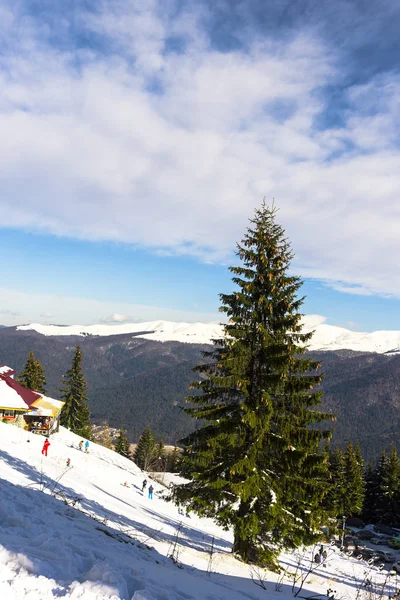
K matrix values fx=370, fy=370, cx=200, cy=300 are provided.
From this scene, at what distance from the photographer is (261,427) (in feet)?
35.8

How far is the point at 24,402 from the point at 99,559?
3231cm

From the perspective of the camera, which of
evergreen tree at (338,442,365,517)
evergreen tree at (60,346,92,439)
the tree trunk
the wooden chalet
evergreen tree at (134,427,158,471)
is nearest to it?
the tree trunk

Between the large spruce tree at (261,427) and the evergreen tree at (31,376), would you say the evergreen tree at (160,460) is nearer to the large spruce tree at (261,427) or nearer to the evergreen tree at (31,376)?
the evergreen tree at (31,376)

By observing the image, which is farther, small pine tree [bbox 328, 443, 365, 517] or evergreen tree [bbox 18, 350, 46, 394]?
evergreen tree [bbox 18, 350, 46, 394]

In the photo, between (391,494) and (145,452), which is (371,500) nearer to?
(391,494)

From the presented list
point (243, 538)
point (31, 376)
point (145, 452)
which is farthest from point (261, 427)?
point (145, 452)

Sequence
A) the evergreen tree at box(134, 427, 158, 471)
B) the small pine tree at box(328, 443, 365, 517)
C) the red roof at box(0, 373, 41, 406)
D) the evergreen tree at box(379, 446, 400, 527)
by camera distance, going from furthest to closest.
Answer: the evergreen tree at box(134, 427, 158, 471), the evergreen tree at box(379, 446, 400, 527), the small pine tree at box(328, 443, 365, 517), the red roof at box(0, 373, 41, 406)

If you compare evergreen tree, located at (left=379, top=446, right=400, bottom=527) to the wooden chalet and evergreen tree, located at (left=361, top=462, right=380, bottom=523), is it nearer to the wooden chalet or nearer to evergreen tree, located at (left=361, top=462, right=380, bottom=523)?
evergreen tree, located at (left=361, top=462, right=380, bottom=523)

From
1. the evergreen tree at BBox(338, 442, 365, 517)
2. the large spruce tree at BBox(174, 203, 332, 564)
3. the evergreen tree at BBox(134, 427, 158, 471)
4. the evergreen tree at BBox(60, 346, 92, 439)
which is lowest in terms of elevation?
the evergreen tree at BBox(134, 427, 158, 471)

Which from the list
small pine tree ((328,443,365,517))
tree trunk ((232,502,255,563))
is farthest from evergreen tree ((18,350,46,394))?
tree trunk ((232,502,255,563))

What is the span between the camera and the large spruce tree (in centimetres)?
1070

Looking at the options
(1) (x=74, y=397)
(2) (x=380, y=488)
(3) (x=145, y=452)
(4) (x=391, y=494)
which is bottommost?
(3) (x=145, y=452)

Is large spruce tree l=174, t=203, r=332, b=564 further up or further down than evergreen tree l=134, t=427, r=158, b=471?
further up

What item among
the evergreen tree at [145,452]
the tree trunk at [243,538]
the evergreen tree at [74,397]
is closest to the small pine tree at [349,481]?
the evergreen tree at [74,397]
